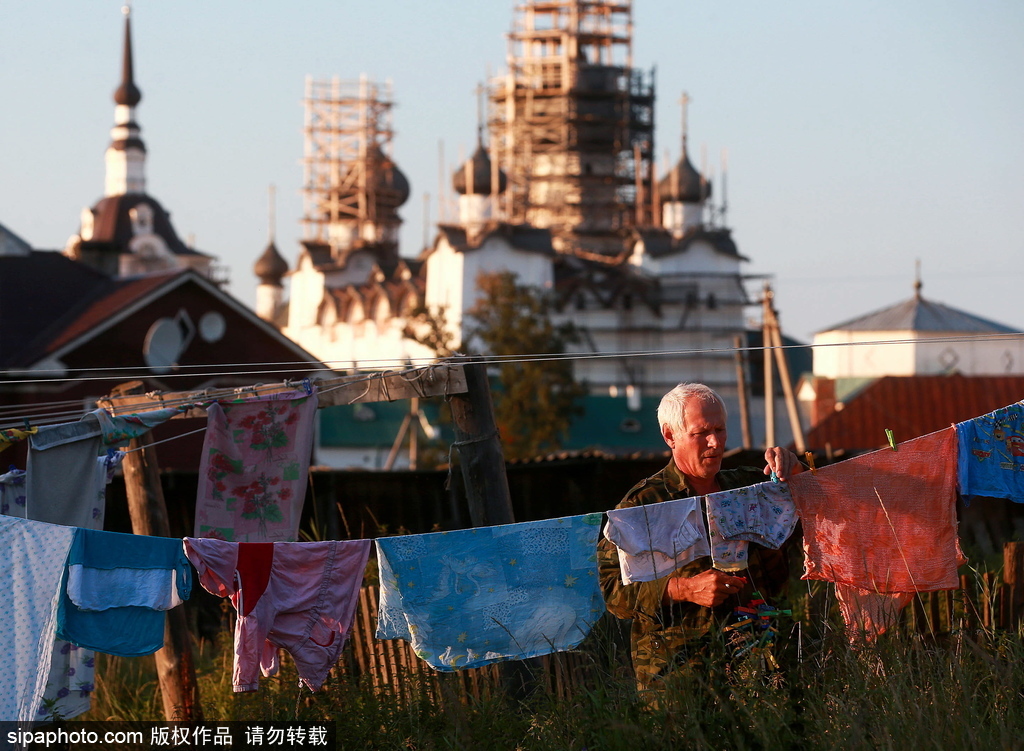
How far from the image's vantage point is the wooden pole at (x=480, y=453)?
764cm

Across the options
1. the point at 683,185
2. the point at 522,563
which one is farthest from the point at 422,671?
the point at 683,185

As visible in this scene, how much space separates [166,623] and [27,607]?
8.13ft

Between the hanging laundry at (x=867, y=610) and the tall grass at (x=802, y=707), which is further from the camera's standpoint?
the hanging laundry at (x=867, y=610)

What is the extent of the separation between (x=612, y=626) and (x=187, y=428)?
21384 millimetres

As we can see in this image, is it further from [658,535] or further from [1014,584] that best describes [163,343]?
[658,535]

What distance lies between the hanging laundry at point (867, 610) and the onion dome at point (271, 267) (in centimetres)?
8031

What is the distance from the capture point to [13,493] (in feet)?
26.2

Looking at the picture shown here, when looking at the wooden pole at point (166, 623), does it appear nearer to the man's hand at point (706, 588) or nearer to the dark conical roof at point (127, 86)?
the man's hand at point (706, 588)

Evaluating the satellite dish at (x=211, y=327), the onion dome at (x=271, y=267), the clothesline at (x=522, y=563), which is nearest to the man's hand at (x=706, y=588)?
the clothesline at (x=522, y=563)

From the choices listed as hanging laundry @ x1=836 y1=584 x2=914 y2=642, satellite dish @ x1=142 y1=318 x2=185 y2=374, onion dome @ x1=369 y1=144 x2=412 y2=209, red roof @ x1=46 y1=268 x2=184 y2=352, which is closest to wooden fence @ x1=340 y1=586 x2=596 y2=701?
hanging laundry @ x1=836 y1=584 x2=914 y2=642

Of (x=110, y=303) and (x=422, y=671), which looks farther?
(x=110, y=303)

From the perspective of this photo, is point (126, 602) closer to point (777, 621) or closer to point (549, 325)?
point (777, 621)

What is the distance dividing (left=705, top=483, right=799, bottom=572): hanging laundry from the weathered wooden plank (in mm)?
2312

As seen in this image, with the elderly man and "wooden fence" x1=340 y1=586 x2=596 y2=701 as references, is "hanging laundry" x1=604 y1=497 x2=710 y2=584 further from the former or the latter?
"wooden fence" x1=340 y1=586 x2=596 y2=701
